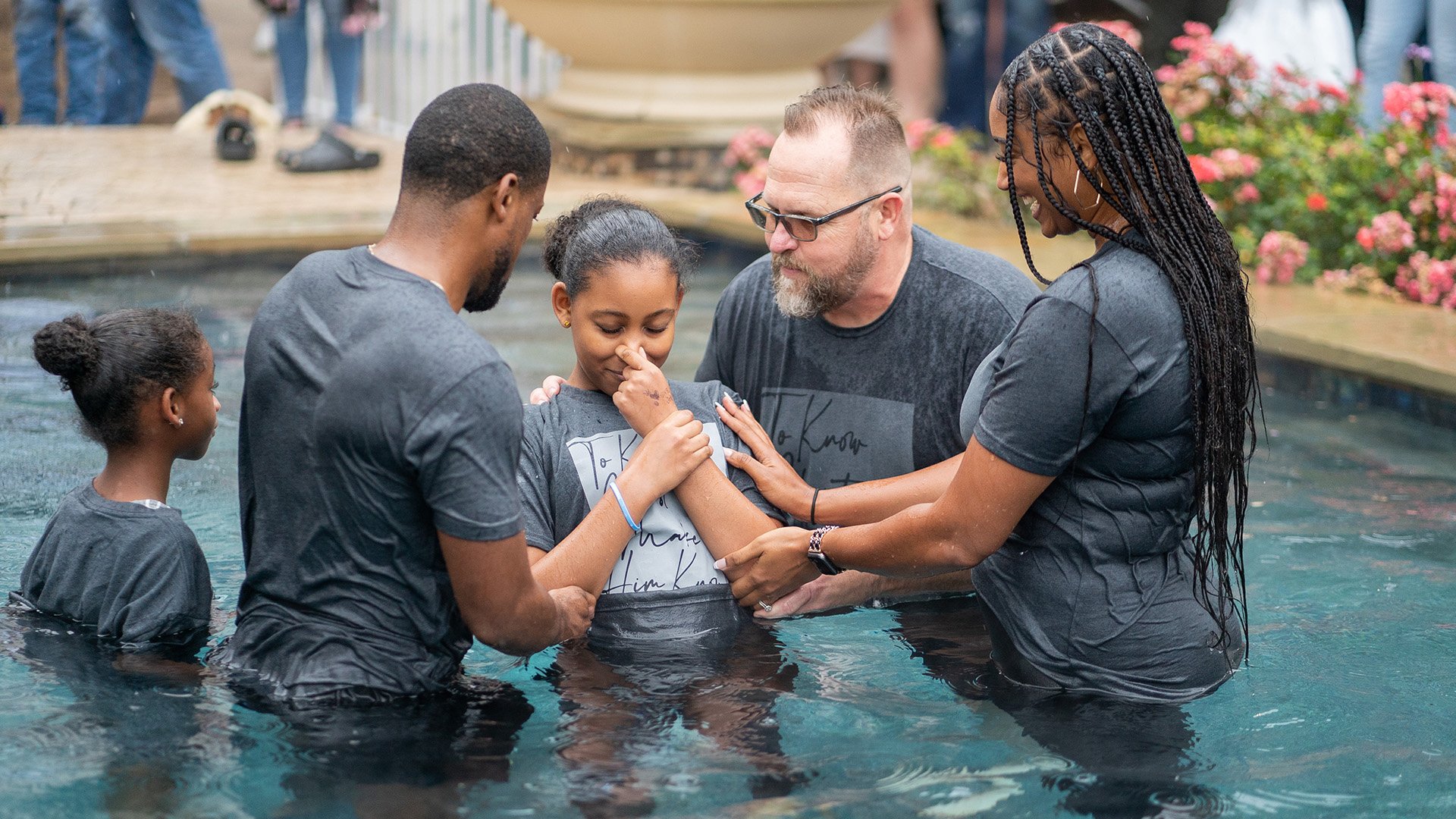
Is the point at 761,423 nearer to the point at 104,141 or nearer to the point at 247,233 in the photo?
the point at 247,233

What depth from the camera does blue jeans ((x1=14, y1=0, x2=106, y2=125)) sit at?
1076 cm

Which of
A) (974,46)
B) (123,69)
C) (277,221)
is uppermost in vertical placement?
(974,46)

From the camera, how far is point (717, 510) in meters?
3.41

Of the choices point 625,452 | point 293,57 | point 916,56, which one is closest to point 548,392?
point 625,452

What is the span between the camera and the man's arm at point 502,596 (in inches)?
104

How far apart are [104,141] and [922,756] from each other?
29.0 ft

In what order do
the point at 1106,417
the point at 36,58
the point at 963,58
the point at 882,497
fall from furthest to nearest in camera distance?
1. the point at 36,58
2. the point at 963,58
3. the point at 882,497
4. the point at 1106,417

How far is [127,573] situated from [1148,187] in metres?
2.28

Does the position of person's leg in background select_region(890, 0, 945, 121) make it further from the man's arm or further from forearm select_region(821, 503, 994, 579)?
the man's arm

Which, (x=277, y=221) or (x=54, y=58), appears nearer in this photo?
(x=277, y=221)

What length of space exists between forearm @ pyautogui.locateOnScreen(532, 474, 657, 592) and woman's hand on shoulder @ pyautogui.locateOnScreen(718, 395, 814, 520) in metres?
0.35

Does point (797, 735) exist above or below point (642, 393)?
below

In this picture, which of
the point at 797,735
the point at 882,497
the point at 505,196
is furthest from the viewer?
the point at 882,497

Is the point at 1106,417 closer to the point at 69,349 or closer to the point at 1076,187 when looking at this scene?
the point at 1076,187
